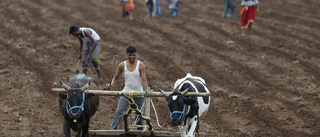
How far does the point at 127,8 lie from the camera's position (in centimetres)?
2023

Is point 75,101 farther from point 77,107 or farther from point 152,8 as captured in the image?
point 152,8

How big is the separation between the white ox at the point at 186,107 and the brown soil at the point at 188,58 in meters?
1.55

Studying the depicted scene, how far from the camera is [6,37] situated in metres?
17.0

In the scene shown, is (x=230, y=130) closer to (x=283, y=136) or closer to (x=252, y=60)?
(x=283, y=136)

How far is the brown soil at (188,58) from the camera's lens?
1001 cm

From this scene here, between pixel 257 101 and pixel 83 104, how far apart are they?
573 centimetres

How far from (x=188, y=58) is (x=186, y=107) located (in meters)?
8.09

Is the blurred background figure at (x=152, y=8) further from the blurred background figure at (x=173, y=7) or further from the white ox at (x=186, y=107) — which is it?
the white ox at (x=186, y=107)

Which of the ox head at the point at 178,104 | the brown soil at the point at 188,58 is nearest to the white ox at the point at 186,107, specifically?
the ox head at the point at 178,104

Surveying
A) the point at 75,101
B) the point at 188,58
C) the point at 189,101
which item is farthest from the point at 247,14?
the point at 75,101

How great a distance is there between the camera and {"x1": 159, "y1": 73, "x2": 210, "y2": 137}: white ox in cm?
699

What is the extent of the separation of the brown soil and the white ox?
1.55 metres

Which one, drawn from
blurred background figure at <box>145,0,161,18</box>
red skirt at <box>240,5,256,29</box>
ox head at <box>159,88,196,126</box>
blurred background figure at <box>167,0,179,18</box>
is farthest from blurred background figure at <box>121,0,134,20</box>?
ox head at <box>159,88,196,126</box>

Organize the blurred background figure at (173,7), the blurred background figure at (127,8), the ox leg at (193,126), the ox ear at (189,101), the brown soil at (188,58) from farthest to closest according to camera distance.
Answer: the blurred background figure at (173,7) → the blurred background figure at (127,8) → the brown soil at (188,58) → the ox leg at (193,126) → the ox ear at (189,101)
